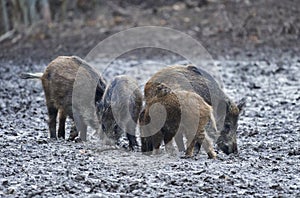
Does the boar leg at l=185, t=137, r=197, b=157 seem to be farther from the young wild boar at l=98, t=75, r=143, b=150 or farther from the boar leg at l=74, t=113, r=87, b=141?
the boar leg at l=74, t=113, r=87, b=141

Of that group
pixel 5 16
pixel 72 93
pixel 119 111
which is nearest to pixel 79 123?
pixel 72 93

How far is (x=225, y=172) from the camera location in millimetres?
6871

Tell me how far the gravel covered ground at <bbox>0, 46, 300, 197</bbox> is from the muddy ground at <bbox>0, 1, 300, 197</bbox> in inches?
0.4

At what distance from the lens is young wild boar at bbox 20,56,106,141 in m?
8.76

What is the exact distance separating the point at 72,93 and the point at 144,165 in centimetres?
197

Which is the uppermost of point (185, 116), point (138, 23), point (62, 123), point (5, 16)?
point (5, 16)

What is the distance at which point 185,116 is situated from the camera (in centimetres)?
769

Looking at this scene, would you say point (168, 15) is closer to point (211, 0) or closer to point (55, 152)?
point (211, 0)

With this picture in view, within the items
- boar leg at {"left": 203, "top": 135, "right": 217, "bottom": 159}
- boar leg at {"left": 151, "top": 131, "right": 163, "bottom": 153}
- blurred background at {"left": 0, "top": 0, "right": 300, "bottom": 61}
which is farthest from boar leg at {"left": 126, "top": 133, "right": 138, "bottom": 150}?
blurred background at {"left": 0, "top": 0, "right": 300, "bottom": 61}

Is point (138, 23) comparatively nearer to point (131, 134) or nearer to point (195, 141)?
point (131, 134)

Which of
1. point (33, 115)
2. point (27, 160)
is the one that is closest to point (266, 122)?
point (33, 115)

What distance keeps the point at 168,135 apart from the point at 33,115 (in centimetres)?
361

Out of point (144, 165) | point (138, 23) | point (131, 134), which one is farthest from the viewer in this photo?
point (138, 23)

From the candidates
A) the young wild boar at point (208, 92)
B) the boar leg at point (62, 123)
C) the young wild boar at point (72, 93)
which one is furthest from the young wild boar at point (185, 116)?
the boar leg at point (62, 123)
